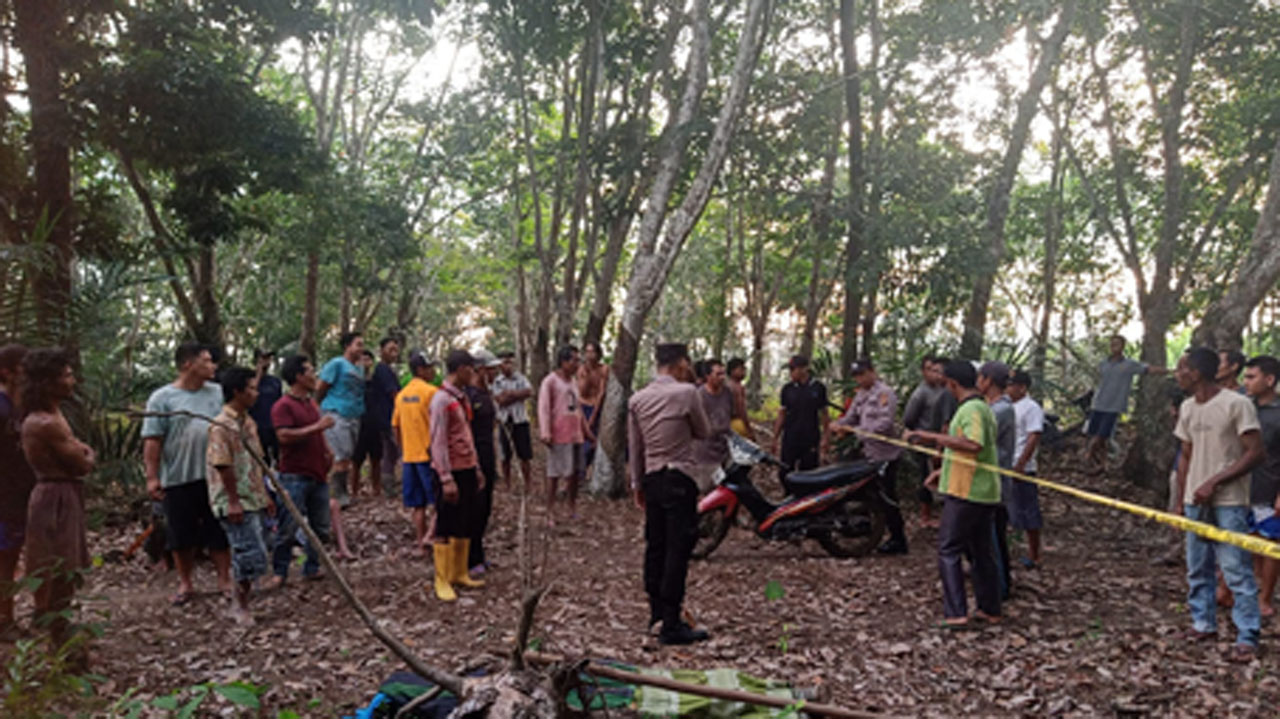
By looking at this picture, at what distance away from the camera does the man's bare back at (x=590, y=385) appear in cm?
1080

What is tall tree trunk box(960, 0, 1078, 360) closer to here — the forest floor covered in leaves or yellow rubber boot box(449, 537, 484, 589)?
the forest floor covered in leaves

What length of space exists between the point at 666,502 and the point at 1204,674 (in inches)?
130

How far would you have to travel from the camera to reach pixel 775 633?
5.65m

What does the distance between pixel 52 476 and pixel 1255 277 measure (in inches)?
382

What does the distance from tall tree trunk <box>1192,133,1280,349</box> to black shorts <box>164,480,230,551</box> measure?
29.8ft

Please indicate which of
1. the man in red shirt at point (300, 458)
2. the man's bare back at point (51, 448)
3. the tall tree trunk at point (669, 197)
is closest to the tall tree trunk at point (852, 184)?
the tall tree trunk at point (669, 197)

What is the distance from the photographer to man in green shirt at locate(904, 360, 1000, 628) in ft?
18.0

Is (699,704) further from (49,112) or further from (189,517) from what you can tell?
(49,112)

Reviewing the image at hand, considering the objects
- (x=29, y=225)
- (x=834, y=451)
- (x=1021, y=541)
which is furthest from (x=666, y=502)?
(x=29, y=225)

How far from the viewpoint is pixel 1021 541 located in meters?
8.52

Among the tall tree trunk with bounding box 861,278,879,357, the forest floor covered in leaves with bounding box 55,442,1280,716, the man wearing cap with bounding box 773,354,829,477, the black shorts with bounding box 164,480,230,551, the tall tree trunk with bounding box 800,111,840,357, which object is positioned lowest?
the forest floor covered in leaves with bounding box 55,442,1280,716

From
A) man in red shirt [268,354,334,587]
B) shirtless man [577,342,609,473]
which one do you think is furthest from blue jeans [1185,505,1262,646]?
shirtless man [577,342,609,473]

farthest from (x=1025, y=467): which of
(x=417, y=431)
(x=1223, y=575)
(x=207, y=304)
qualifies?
(x=207, y=304)

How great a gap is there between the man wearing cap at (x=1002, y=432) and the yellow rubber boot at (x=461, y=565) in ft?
13.3
